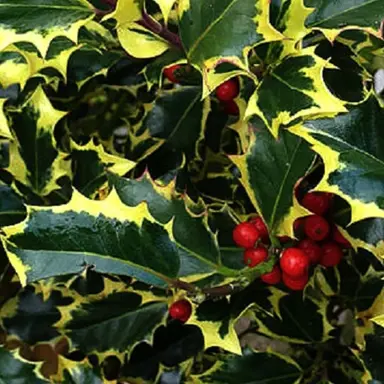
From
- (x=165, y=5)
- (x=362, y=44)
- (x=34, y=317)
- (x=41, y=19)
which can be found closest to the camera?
(x=165, y=5)

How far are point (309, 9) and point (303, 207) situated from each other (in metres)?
0.20

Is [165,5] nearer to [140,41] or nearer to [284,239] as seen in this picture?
[140,41]

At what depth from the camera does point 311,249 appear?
931mm

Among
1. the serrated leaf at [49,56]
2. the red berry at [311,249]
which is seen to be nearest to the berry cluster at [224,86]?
the serrated leaf at [49,56]

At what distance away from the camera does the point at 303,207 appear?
0.91m

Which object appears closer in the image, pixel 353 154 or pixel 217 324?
pixel 353 154

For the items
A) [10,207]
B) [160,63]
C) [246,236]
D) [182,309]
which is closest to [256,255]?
[246,236]

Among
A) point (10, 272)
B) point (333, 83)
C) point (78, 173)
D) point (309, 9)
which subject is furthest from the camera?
point (10, 272)

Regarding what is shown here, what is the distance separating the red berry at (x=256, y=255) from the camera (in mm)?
922

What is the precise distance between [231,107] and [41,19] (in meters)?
0.30

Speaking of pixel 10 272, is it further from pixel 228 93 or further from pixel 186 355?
pixel 228 93

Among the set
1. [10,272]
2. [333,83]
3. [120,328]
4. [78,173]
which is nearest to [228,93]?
[333,83]

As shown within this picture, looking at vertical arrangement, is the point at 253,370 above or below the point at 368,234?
below

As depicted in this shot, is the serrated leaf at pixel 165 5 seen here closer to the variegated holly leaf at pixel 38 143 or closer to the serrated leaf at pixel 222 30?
the serrated leaf at pixel 222 30
